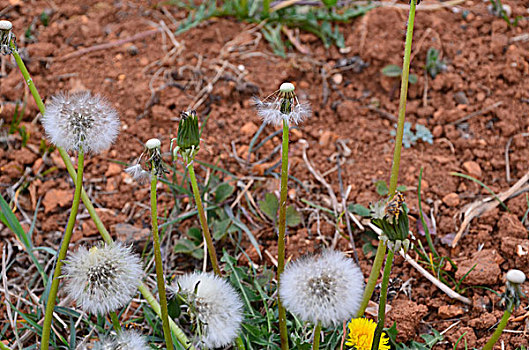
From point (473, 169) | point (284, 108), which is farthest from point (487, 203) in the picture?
point (284, 108)

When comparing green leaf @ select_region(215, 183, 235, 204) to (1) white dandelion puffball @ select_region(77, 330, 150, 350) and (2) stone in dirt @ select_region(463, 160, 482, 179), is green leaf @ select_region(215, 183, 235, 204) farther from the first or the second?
(2) stone in dirt @ select_region(463, 160, 482, 179)

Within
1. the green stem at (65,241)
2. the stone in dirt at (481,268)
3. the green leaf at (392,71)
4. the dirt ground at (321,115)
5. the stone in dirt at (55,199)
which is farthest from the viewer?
the green leaf at (392,71)

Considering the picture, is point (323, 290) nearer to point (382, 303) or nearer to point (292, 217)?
point (382, 303)

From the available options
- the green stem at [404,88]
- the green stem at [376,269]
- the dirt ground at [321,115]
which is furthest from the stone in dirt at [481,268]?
the green stem at [404,88]

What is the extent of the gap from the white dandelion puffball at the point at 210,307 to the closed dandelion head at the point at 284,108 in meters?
0.51

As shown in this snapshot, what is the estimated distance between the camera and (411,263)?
2271 millimetres

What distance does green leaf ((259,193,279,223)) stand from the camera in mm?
2508

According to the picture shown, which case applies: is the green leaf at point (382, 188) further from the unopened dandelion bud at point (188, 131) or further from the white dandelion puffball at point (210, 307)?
the unopened dandelion bud at point (188, 131)

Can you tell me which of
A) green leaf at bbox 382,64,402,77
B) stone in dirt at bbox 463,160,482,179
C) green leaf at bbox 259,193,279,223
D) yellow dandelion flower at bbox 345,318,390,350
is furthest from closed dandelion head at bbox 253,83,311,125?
green leaf at bbox 382,64,402,77

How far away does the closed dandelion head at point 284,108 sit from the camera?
1.52 m

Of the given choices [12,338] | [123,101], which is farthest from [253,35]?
[12,338]

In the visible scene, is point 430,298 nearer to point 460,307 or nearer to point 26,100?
point 460,307

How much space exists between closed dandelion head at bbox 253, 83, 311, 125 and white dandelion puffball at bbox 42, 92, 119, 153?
46 centimetres

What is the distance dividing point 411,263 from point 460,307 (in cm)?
24
